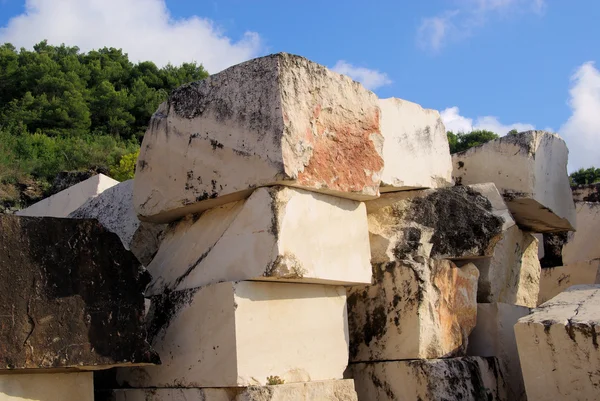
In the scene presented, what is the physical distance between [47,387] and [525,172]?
3102 mm

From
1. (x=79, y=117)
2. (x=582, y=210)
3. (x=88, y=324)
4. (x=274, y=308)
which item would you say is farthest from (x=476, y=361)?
(x=79, y=117)

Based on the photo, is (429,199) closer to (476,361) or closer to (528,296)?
(476,361)

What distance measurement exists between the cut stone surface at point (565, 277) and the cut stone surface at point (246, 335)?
3557 mm

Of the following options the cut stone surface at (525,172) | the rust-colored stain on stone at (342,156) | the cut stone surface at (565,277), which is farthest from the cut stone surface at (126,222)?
the cut stone surface at (565,277)

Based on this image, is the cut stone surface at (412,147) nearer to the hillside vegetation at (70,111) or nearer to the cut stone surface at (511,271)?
the cut stone surface at (511,271)

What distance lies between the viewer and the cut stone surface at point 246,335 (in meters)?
2.86

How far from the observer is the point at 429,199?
3945mm

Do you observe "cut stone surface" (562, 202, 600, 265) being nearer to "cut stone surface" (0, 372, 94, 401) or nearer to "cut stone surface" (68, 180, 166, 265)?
"cut stone surface" (68, 180, 166, 265)

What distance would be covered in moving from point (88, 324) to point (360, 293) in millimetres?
1398

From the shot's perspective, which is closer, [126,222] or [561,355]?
[561,355]

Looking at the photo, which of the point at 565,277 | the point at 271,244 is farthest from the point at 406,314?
the point at 565,277

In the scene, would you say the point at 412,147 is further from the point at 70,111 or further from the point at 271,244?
the point at 70,111

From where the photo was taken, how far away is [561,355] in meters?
3.18

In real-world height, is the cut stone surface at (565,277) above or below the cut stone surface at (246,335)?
above
